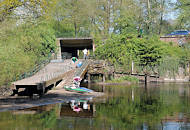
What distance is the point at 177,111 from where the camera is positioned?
2497 centimetres

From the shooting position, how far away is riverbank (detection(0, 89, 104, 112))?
83.5ft

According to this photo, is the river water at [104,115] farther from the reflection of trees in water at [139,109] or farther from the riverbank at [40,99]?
the riverbank at [40,99]

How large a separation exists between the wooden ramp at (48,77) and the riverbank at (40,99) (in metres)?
0.90

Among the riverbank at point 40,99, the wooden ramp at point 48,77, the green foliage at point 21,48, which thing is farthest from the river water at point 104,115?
the green foliage at point 21,48

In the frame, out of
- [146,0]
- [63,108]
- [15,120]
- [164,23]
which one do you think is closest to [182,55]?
[146,0]

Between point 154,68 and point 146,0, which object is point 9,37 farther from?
point 146,0

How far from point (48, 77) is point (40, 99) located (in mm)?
5531

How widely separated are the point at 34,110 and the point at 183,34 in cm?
4442

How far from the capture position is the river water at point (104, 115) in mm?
19469

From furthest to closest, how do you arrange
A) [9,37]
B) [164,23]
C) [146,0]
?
[164,23], [146,0], [9,37]

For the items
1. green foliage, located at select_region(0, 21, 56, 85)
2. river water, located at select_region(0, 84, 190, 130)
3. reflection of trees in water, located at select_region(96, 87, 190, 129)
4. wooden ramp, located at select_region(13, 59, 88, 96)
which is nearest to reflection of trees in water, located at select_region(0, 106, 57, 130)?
river water, located at select_region(0, 84, 190, 130)

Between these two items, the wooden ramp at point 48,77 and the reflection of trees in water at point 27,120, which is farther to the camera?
the wooden ramp at point 48,77

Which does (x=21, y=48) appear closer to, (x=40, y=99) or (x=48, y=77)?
(x=48, y=77)

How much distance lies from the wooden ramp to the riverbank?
0.90m
